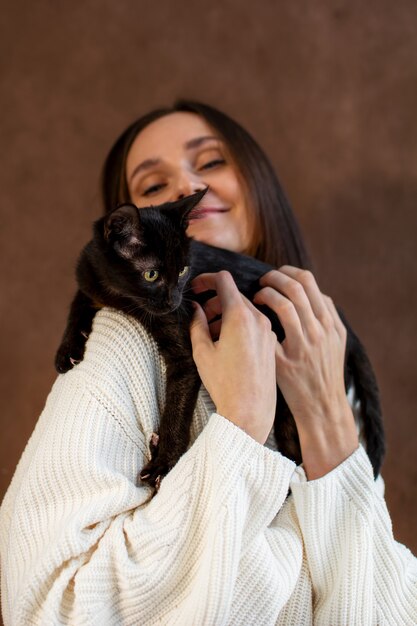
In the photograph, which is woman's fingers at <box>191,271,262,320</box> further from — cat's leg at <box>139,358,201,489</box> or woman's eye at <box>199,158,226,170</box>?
woman's eye at <box>199,158,226,170</box>

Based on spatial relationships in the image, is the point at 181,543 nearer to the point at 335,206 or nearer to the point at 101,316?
the point at 101,316

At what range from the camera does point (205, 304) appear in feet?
3.92

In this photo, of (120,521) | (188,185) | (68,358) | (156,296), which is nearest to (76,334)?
(68,358)

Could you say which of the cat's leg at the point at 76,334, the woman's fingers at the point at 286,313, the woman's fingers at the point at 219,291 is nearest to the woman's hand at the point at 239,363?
the woman's fingers at the point at 219,291

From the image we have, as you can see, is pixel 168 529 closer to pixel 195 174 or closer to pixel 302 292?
pixel 302 292

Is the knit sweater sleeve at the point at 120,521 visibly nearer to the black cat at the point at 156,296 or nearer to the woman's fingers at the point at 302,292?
the black cat at the point at 156,296

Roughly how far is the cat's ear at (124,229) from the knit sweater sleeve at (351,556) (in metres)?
0.54

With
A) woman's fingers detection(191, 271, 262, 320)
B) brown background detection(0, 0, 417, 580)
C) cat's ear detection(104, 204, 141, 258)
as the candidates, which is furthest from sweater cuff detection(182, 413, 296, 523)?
brown background detection(0, 0, 417, 580)

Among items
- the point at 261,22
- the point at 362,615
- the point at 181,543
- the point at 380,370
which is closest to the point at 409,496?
the point at 380,370

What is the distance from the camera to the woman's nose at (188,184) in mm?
1395

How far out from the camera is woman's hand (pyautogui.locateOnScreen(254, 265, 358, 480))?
1082 millimetres

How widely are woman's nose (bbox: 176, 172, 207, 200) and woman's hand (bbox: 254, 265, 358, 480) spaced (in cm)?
34

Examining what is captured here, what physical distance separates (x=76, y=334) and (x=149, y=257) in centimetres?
24

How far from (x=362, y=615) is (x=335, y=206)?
1297 millimetres
